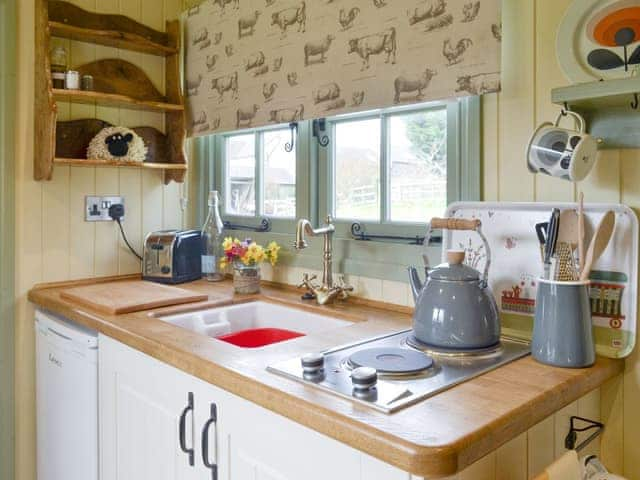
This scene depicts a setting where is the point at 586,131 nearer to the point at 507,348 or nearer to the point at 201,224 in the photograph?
the point at 507,348

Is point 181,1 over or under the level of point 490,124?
over

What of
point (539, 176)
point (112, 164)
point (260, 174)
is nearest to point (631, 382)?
point (539, 176)

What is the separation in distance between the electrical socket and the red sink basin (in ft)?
2.82

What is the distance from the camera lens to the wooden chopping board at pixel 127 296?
1725 mm

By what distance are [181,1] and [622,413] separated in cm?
228

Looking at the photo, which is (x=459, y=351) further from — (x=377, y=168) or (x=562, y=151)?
(x=377, y=168)

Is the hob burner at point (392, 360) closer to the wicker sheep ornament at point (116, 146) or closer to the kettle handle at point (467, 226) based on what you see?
the kettle handle at point (467, 226)

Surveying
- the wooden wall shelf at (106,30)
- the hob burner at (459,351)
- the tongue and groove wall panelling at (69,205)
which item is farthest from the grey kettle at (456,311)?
the wooden wall shelf at (106,30)

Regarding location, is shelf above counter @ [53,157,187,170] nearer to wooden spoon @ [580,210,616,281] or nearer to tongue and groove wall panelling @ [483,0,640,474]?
tongue and groove wall panelling @ [483,0,640,474]

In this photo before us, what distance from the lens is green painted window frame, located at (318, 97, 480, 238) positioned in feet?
4.86

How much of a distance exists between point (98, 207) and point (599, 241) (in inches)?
72.9

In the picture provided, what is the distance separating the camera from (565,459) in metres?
1.01

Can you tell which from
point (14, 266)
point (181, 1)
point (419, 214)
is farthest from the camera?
point (181, 1)

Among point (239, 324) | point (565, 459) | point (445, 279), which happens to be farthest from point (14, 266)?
point (565, 459)
